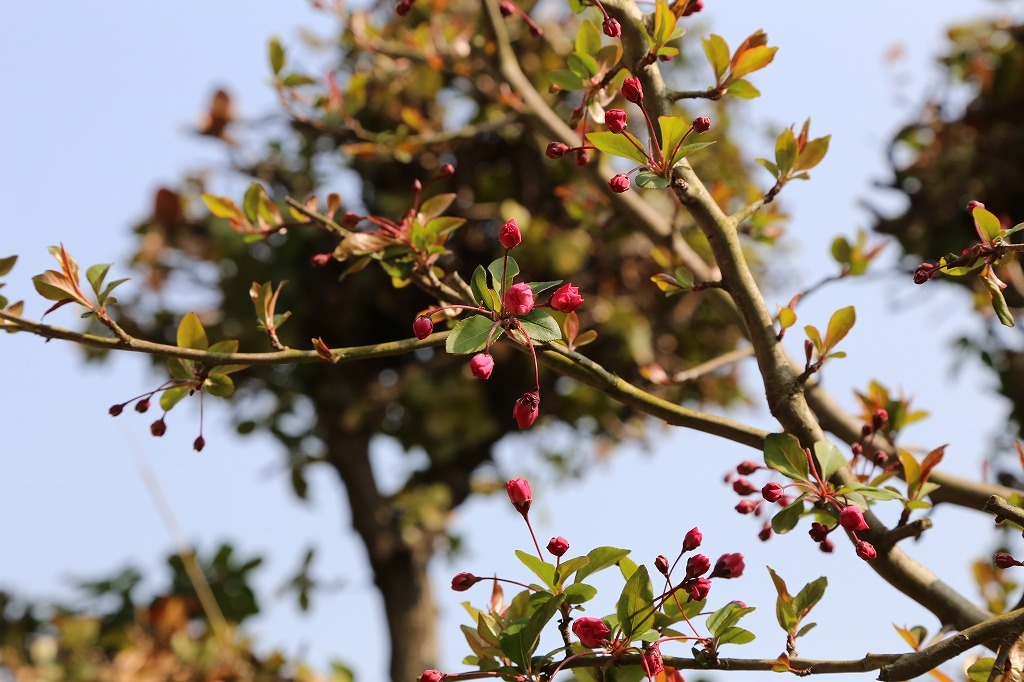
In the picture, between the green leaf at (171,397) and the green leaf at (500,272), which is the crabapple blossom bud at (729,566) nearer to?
the green leaf at (500,272)

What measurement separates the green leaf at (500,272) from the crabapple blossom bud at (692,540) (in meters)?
0.24

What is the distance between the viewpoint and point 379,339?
2455 mm

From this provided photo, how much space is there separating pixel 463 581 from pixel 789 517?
10.8 inches

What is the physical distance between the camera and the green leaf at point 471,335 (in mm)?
684

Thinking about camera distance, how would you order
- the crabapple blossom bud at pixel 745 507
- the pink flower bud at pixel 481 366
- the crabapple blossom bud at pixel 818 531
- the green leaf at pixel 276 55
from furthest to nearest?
the green leaf at pixel 276 55, the crabapple blossom bud at pixel 745 507, the crabapple blossom bud at pixel 818 531, the pink flower bud at pixel 481 366

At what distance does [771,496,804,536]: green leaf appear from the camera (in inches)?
Result: 30.1

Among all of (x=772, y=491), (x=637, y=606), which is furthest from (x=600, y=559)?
(x=772, y=491)

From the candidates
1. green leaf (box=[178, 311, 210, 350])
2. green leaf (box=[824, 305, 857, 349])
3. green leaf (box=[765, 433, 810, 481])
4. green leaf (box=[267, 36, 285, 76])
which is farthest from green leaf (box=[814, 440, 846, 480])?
green leaf (box=[267, 36, 285, 76])

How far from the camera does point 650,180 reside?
0.76 m

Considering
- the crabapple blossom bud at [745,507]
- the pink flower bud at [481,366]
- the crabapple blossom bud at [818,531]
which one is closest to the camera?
the pink flower bud at [481,366]

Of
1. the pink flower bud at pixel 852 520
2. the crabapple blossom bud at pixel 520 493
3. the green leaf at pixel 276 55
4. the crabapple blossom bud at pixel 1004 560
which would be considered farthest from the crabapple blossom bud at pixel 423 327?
the green leaf at pixel 276 55

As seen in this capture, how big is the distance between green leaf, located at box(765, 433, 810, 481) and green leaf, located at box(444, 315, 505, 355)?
26cm

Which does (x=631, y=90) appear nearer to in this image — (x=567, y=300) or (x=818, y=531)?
(x=567, y=300)

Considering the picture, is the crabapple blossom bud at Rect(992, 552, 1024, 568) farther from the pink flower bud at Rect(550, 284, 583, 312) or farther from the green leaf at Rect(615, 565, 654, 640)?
the pink flower bud at Rect(550, 284, 583, 312)
